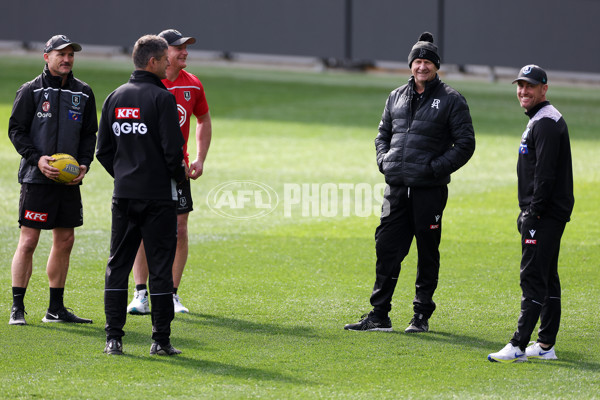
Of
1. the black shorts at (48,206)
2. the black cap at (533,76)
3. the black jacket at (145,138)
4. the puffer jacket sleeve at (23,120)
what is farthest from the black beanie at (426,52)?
the puffer jacket sleeve at (23,120)

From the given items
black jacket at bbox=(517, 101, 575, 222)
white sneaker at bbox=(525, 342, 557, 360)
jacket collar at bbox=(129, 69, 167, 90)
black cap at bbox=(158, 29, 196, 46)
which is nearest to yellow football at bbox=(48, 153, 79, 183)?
jacket collar at bbox=(129, 69, 167, 90)

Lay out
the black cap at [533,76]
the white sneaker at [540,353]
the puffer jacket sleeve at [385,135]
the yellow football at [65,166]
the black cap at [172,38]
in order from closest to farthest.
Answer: the black cap at [533,76] < the white sneaker at [540,353] < the yellow football at [65,166] < the puffer jacket sleeve at [385,135] < the black cap at [172,38]

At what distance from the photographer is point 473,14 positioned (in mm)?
29562

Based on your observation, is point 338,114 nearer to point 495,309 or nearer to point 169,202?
point 495,309

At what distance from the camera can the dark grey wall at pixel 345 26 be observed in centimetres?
2884

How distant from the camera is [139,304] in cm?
715

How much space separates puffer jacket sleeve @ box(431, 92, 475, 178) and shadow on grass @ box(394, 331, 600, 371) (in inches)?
47.2

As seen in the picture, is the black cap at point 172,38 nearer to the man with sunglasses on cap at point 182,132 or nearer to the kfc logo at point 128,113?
the man with sunglasses on cap at point 182,132

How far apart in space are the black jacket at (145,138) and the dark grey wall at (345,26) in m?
25.1

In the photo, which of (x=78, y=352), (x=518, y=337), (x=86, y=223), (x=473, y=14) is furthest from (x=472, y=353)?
(x=473, y=14)

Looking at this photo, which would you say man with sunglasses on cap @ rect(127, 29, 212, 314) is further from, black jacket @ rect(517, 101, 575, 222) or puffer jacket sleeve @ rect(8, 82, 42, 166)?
black jacket @ rect(517, 101, 575, 222)

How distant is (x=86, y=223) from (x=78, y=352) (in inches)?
200

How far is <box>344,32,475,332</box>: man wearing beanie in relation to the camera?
261 inches

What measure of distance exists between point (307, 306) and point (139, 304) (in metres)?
1.39
